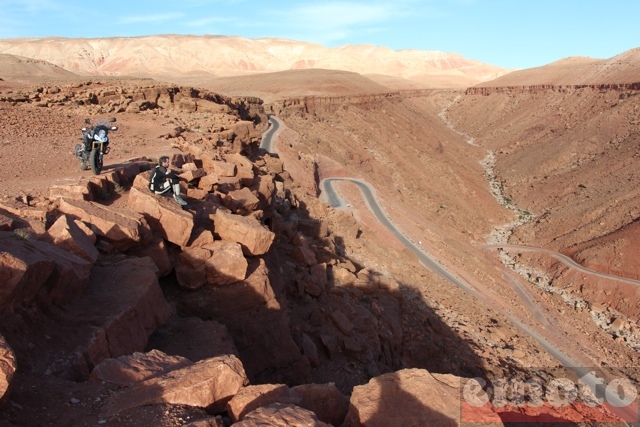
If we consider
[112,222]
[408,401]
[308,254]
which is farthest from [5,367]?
[308,254]

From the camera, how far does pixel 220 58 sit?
455 ft

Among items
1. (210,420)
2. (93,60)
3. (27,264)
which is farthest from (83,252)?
(93,60)

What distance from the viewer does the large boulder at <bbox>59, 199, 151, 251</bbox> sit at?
8.16 meters

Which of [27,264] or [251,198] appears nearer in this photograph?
[27,264]

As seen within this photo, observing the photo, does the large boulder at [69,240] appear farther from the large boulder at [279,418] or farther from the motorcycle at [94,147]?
the motorcycle at [94,147]

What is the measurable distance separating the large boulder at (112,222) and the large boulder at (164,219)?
525 mm

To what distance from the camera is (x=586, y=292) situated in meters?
27.7

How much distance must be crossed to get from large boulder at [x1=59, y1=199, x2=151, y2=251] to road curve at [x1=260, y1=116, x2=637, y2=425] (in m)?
17.3

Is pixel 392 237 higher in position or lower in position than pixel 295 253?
lower

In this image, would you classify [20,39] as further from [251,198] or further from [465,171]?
[251,198]

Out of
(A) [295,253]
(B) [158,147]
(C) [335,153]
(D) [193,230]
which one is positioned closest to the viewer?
(D) [193,230]

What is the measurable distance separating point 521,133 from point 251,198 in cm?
5845

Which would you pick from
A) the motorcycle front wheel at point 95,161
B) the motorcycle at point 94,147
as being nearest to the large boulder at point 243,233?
the motorcycle front wheel at point 95,161

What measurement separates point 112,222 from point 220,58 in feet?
461
